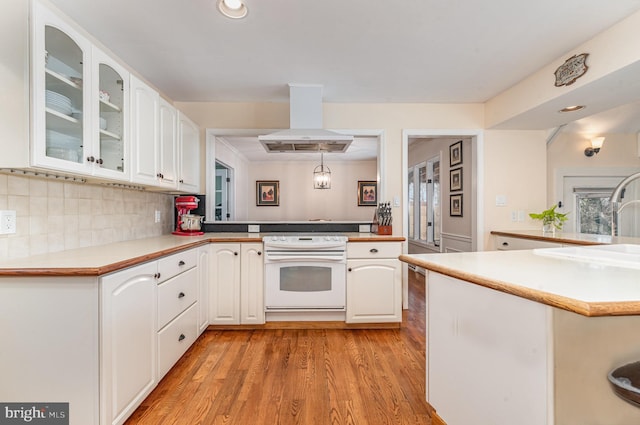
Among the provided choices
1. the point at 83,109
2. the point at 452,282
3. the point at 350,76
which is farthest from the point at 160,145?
the point at 452,282

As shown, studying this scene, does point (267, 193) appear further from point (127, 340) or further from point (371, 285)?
point (127, 340)

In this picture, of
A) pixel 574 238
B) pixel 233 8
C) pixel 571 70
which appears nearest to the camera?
pixel 233 8

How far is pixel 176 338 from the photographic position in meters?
1.98

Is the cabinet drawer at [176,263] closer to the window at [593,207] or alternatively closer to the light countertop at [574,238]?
the light countertop at [574,238]

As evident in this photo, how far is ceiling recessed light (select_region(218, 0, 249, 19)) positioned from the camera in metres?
1.63

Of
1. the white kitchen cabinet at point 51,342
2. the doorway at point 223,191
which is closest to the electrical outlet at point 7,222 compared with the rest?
the white kitchen cabinet at point 51,342

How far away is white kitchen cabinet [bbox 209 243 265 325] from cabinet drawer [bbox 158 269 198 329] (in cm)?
27

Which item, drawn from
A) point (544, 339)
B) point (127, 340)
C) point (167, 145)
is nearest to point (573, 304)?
point (544, 339)

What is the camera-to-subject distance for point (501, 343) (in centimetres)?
101

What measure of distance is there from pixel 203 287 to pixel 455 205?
10.9ft

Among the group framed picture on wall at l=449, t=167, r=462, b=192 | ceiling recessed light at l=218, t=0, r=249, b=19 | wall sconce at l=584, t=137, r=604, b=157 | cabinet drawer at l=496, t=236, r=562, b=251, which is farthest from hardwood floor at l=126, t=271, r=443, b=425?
wall sconce at l=584, t=137, r=604, b=157

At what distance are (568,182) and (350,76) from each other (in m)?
3.49

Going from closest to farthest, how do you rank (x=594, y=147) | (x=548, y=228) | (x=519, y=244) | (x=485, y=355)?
(x=485, y=355) → (x=519, y=244) → (x=548, y=228) → (x=594, y=147)

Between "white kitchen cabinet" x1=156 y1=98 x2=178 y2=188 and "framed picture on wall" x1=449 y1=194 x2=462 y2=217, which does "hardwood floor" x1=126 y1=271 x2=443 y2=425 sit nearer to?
"white kitchen cabinet" x1=156 y1=98 x2=178 y2=188
